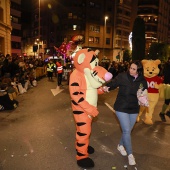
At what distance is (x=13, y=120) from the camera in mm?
7527

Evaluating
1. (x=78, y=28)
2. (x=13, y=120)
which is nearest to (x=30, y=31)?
(x=78, y=28)

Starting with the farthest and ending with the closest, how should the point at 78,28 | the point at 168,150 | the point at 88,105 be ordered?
1. the point at 78,28
2. the point at 168,150
3. the point at 88,105

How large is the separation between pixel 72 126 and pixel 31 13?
242 feet

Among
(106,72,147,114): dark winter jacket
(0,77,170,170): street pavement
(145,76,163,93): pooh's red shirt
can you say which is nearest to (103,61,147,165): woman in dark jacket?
(106,72,147,114): dark winter jacket

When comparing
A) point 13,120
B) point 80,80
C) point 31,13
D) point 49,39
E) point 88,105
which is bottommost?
point 13,120

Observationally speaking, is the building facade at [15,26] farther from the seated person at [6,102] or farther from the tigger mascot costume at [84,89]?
the tigger mascot costume at [84,89]

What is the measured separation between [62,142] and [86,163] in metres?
1.38

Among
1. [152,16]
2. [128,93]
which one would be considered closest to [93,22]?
[152,16]

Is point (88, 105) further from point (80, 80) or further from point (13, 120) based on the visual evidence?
point (13, 120)

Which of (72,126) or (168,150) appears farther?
(72,126)

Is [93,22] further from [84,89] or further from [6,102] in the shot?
[84,89]

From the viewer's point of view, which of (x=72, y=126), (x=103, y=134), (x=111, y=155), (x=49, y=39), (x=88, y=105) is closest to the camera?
(x=88, y=105)

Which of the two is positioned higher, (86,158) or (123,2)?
(123,2)

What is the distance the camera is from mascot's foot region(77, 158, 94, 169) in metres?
4.36
